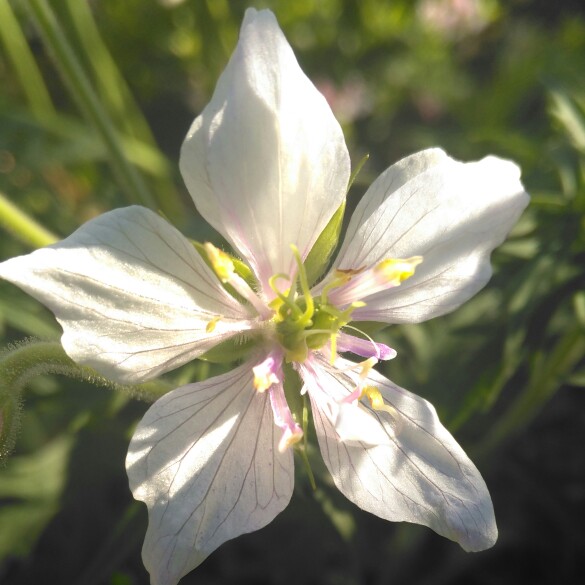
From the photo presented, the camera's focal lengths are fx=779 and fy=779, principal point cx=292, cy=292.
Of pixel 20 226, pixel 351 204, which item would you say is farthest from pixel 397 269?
pixel 351 204

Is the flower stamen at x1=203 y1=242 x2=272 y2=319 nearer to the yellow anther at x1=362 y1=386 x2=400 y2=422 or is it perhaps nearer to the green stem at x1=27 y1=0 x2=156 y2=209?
the yellow anther at x1=362 y1=386 x2=400 y2=422

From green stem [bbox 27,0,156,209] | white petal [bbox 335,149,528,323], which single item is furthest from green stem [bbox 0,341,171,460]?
green stem [bbox 27,0,156,209]

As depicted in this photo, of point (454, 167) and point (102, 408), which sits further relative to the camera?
point (102, 408)

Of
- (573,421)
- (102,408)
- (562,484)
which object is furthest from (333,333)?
(573,421)

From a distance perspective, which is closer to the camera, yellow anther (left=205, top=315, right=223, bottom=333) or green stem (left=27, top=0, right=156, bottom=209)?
yellow anther (left=205, top=315, right=223, bottom=333)

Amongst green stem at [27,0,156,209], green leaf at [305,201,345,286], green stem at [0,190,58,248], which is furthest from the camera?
green stem at [27,0,156,209]

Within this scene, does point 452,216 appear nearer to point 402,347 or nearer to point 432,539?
point 402,347

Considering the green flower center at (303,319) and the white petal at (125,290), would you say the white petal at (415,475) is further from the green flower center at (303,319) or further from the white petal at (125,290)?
the white petal at (125,290)
